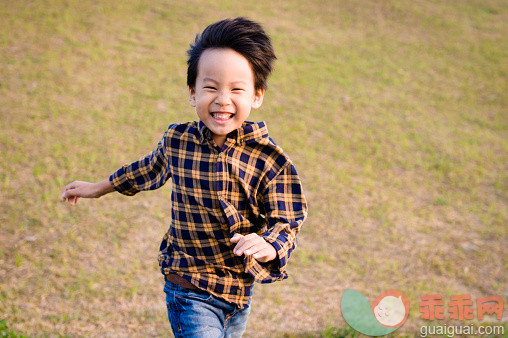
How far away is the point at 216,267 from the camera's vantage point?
1.92 m

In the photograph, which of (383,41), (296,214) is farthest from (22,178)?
(383,41)

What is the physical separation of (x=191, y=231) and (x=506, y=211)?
450cm

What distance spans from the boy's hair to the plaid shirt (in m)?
0.22

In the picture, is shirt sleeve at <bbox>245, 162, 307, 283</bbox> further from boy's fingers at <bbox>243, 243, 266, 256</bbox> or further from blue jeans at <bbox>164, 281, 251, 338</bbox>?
blue jeans at <bbox>164, 281, 251, 338</bbox>

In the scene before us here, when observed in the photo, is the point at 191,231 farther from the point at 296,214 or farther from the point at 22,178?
the point at 22,178

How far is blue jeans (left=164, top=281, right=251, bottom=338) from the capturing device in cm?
185

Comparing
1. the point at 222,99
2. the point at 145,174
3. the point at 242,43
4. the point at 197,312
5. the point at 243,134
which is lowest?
the point at 197,312

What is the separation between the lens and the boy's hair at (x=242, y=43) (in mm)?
1794

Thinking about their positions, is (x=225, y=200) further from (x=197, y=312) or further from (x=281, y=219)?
(x=197, y=312)

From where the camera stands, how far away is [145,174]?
83.7 inches

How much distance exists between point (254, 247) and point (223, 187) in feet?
1.07

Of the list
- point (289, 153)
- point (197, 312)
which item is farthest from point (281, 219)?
point (289, 153)

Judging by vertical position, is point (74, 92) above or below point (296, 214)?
above

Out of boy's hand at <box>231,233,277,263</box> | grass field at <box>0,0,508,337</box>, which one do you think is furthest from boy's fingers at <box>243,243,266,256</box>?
grass field at <box>0,0,508,337</box>
